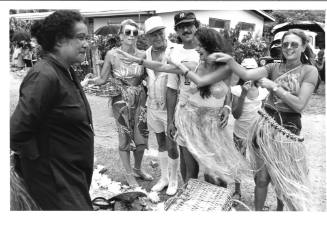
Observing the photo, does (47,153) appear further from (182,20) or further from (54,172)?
(182,20)

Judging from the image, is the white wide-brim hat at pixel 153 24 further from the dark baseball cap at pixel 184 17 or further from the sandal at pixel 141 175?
the sandal at pixel 141 175

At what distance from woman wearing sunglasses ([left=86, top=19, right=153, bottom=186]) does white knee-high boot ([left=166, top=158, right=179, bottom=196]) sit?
1.30ft

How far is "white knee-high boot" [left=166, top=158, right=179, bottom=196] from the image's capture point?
3.71 m

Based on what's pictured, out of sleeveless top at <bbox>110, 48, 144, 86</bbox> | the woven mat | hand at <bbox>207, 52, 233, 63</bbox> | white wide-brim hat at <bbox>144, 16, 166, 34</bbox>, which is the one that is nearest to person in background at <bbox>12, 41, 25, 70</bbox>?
sleeveless top at <bbox>110, 48, 144, 86</bbox>

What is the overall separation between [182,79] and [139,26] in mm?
669

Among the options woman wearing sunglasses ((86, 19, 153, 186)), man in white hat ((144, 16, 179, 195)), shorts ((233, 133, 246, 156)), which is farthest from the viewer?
woman wearing sunglasses ((86, 19, 153, 186))

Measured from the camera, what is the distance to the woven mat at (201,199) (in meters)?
2.81

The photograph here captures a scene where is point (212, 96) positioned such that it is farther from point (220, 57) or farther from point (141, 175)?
point (141, 175)

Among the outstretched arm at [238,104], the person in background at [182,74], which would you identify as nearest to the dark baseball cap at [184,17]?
the person in background at [182,74]

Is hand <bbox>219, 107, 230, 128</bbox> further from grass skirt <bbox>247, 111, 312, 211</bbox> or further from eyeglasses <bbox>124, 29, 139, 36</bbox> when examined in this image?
eyeglasses <bbox>124, 29, 139, 36</bbox>

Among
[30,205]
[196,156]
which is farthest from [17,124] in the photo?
[196,156]

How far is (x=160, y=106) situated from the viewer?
3633 mm

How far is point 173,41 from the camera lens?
140 inches

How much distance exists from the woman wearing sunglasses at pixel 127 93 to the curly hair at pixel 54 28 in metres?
0.98
